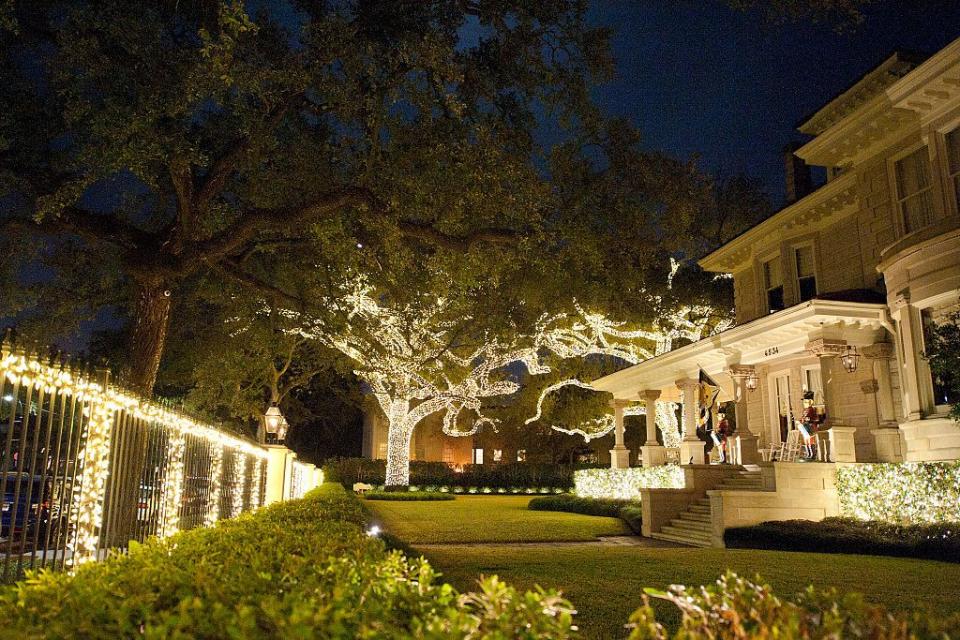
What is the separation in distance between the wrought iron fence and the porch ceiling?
12.2 m

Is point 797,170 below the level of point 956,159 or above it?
above

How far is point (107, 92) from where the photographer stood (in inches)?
427

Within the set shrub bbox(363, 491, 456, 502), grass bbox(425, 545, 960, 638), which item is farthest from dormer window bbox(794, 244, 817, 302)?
shrub bbox(363, 491, 456, 502)

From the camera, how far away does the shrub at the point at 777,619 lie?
2.49 m

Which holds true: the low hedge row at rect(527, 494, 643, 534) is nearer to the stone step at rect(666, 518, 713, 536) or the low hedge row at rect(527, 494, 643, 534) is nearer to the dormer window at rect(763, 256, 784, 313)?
the stone step at rect(666, 518, 713, 536)

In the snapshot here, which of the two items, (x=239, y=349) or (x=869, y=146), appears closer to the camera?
(x=869, y=146)

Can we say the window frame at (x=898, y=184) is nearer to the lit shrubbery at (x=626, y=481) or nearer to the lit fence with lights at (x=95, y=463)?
the lit shrubbery at (x=626, y=481)

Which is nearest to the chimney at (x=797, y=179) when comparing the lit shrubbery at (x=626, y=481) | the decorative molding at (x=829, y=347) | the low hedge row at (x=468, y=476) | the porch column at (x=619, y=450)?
the decorative molding at (x=829, y=347)

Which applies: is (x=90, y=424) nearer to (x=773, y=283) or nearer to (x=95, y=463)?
(x=95, y=463)

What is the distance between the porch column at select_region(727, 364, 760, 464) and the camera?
802 inches

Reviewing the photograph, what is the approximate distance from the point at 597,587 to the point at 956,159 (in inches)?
440

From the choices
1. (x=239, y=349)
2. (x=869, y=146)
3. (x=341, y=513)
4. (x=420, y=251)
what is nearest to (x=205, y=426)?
(x=341, y=513)

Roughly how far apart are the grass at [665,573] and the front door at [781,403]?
9.99 metres

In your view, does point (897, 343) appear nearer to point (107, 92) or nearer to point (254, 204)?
point (254, 204)
